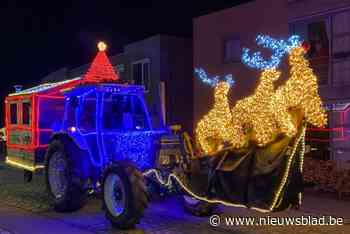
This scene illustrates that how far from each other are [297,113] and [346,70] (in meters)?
10.1

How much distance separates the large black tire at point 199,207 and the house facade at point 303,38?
6.44m

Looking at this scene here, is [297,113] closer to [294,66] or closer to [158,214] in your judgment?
[294,66]

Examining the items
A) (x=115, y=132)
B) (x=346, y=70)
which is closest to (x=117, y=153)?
(x=115, y=132)

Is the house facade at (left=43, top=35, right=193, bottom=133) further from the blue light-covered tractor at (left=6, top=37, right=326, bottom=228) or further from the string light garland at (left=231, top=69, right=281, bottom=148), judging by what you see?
the string light garland at (left=231, top=69, right=281, bottom=148)

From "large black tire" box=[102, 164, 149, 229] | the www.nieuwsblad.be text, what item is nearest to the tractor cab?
"large black tire" box=[102, 164, 149, 229]

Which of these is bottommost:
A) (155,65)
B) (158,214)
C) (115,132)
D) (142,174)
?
(158,214)

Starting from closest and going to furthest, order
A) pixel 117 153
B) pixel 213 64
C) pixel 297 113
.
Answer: pixel 297 113 < pixel 117 153 < pixel 213 64

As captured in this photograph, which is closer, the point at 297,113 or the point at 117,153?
the point at 297,113

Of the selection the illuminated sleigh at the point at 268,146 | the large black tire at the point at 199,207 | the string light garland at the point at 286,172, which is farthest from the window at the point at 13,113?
the string light garland at the point at 286,172

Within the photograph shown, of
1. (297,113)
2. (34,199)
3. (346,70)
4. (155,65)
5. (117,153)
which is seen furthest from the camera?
(155,65)

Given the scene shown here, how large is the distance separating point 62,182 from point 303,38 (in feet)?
32.1

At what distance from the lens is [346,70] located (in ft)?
57.3

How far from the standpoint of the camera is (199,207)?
11.0 meters

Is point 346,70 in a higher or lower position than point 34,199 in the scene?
higher
